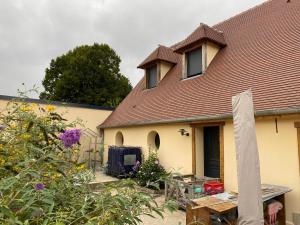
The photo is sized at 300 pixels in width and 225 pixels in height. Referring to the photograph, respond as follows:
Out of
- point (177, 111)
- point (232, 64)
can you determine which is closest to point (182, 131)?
point (177, 111)

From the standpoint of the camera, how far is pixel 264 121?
23.3 ft

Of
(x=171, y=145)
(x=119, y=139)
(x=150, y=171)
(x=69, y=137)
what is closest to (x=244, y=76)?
(x=171, y=145)

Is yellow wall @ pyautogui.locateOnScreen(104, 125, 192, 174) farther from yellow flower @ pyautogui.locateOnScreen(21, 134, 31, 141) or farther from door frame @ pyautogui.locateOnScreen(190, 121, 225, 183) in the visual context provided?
yellow flower @ pyautogui.locateOnScreen(21, 134, 31, 141)

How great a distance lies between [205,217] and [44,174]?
12.5 ft

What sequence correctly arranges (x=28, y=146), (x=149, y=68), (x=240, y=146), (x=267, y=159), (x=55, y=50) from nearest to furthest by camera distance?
(x=28, y=146) → (x=240, y=146) → (x=267, y=159) → (x=149, y=68) → (x=55, y=50)

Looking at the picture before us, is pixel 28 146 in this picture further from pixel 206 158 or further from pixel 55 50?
pixel 55 50

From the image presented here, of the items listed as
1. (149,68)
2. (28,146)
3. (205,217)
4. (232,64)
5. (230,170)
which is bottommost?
(205,217)

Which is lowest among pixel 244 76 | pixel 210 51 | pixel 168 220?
pixel 168 220

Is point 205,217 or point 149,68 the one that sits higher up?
point 149,68

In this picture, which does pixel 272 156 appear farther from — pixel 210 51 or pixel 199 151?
pixel 210 51

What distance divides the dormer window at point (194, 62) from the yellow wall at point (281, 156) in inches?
192

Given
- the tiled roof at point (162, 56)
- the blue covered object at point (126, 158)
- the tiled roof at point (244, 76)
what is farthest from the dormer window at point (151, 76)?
the blue covered object at point (126, 158)

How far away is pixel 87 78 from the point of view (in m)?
28.2

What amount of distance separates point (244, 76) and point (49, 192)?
8.16 m
